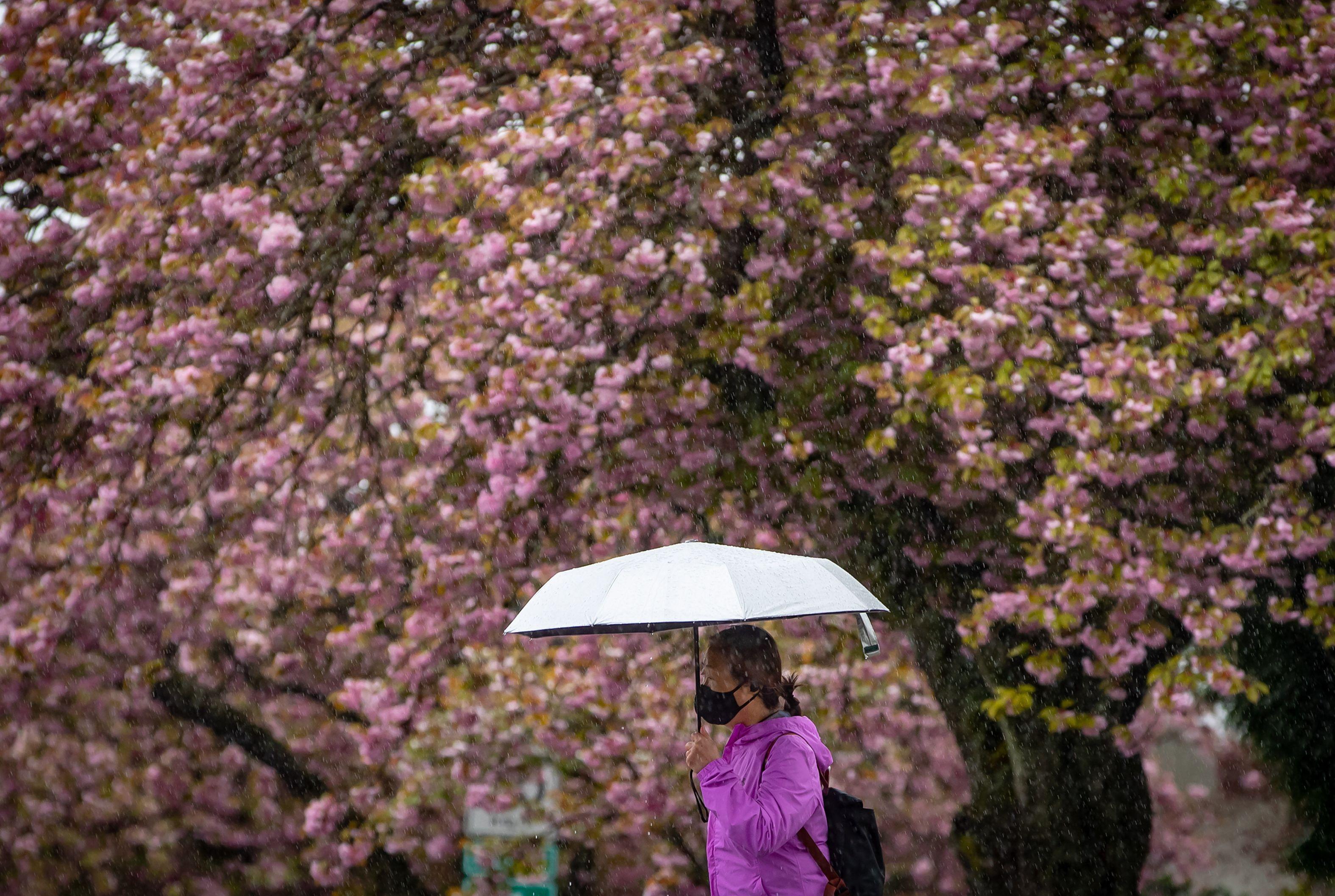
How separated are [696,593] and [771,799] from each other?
604mm

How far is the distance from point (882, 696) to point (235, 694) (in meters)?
5.61

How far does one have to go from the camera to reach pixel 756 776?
10.8 feet

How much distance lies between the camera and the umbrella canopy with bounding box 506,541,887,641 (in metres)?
3.45

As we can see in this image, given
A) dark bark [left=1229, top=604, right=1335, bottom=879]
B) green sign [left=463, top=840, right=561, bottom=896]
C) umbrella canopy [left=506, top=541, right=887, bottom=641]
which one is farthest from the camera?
dark bark [left=1229, top=604, right=1335, bottom=879]

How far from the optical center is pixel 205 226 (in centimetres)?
727

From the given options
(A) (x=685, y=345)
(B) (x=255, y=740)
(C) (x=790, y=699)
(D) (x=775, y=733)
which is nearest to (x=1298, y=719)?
(A) (x=685, y=345)

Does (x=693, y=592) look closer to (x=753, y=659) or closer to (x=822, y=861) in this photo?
(x=753, y=659)

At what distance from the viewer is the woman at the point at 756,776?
10.6 feet

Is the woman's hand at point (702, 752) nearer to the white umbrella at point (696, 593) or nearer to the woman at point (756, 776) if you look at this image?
the woman at point (756, 776)

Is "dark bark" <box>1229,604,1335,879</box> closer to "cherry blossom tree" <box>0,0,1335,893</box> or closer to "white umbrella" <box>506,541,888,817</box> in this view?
"cherry blossom tree" <box>0,0,1335,893</box>

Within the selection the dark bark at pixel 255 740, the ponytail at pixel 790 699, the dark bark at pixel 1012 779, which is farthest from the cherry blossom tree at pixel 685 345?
the ponytail at pixel 790 699

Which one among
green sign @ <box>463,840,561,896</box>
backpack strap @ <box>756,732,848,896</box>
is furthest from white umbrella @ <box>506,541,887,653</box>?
green sign @ <box>463,840,561,896</box>

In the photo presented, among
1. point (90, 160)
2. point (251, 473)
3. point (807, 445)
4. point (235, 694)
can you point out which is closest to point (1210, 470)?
point (807, 445)

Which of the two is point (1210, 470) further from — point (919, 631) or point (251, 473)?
point (251, 473)
